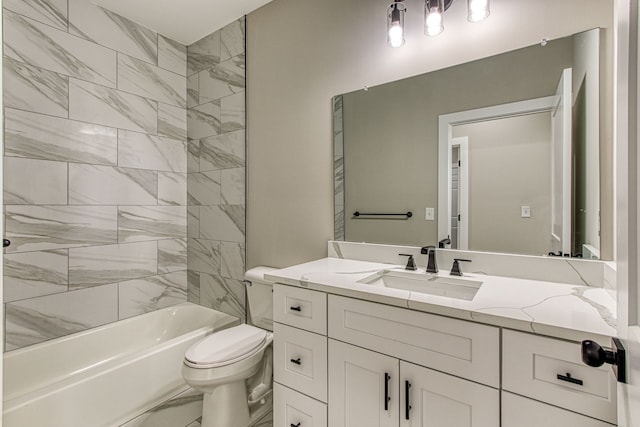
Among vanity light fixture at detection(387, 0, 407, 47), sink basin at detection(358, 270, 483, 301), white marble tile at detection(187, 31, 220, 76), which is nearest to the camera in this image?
sink basin at detection(358, 270, 483, 301)

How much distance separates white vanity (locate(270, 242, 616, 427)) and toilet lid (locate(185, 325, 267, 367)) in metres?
0.25

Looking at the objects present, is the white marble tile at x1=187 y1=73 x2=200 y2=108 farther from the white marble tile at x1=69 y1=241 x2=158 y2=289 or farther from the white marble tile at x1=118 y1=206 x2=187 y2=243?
the white marble tile at x1=69 y1=241 x2=158 y2=289

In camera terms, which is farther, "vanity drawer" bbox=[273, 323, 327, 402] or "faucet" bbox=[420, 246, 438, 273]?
"faucet" bbox=[420, 246, 438, 273]

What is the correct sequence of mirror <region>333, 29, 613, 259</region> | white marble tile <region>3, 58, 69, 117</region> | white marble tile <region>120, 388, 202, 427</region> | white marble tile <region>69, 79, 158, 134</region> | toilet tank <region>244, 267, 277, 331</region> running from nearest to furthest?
mirror <region>333, 29, 613, 259</region>
white marble tile <region>120, 388, 202, 427</region>
white marble tile <region>3, 58, 69, 117</region>
toilet tank <region>244, 267, 277, 331</region>
white marble tile <region>69, 79, 158, 134</region>

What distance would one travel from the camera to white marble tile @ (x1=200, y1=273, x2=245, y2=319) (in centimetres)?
240

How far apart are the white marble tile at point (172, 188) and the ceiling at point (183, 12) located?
112cm

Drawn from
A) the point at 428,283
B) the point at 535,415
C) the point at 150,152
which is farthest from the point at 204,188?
the point at 535,415

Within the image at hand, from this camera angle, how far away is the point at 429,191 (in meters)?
1.61

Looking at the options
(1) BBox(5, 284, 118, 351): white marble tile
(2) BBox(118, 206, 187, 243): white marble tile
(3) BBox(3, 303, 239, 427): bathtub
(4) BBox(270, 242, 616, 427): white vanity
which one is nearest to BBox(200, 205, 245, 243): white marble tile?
(2) BBox(118, 206, 187, 243): white marble tile

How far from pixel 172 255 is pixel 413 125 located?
2.13 metres

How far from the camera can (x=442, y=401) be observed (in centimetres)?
103

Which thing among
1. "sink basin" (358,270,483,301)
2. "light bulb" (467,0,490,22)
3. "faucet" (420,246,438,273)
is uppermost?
"light bulb" (467,0,490,22)

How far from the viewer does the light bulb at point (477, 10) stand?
1392mm

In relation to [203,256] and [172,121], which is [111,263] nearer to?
[203,256]
